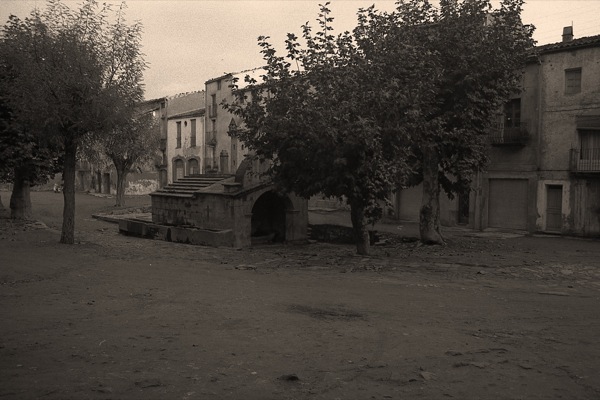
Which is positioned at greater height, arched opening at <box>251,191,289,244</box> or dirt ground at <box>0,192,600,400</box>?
arched opening at <box>251,191,289,244</box>

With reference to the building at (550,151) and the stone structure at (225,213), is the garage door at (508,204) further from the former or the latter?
the stone structure at (225,213)

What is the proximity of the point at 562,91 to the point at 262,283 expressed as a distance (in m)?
18.3

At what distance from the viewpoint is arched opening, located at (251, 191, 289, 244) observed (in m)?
25.3

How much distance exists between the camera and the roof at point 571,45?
75.4 feet

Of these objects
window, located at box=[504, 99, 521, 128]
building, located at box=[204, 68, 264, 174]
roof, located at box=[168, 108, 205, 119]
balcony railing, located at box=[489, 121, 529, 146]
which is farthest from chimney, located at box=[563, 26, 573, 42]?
roof, located at box=[168, 108, 205, 119]

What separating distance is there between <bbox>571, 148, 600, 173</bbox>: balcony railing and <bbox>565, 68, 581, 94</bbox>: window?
2648 millimetres

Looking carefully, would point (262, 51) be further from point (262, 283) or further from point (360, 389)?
point (360, 389)

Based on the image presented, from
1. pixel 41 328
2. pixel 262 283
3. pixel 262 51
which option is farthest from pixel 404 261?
pixel 41 328

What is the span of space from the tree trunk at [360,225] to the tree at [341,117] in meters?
0.09

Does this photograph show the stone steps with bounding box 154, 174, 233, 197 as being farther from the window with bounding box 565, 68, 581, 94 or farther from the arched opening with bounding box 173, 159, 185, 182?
the arched opening with bounding box 173, 159, 185, 182

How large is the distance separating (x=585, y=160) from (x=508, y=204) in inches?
162

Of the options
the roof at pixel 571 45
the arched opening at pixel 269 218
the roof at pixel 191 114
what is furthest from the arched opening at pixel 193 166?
the roof at pixel 571 45

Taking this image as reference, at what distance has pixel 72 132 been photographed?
17.7 metres

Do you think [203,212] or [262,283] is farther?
[203,212]
